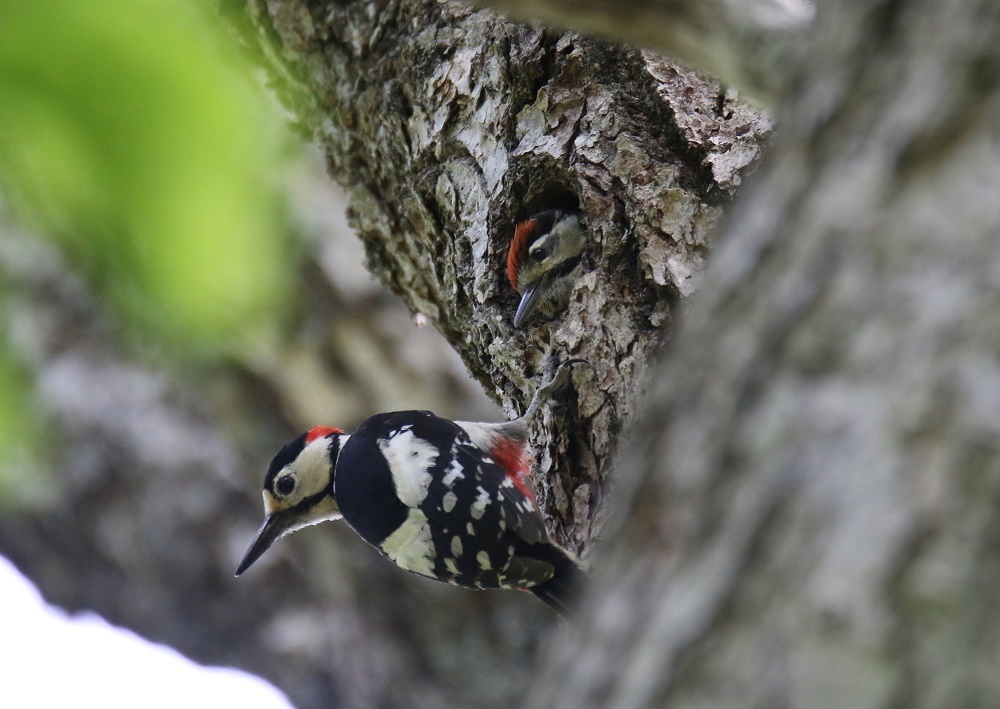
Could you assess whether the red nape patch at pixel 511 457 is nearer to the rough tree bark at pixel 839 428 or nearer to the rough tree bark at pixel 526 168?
the rough tree bark at pixel 526 168

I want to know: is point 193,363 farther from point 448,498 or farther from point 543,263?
point 543,263

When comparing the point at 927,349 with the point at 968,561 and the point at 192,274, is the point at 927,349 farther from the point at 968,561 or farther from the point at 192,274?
the point at 192,274

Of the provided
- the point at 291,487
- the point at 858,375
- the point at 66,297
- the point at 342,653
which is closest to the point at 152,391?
the point at 66,297

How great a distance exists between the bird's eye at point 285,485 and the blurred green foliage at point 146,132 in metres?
2.32

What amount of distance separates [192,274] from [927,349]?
583 mm

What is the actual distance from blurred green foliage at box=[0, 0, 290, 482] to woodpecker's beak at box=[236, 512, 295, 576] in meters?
2.41

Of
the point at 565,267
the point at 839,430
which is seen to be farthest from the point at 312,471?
the point at 839,430

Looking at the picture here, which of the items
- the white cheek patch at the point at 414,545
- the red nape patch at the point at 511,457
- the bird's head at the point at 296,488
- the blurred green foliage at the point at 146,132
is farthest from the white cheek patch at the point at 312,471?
the blurred green foliage at the point at 146,132

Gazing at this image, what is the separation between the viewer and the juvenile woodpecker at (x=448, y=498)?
2.37m

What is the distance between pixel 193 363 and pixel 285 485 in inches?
26.7

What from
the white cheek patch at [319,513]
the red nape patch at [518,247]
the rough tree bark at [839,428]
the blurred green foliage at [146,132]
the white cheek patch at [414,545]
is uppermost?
the blurred green foliage at [146,132]

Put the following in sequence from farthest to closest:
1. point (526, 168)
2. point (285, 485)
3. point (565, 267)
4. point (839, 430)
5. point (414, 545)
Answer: point (285, 485), point (414, 545), point (565, 267), point (526, 168), point (839, 430)

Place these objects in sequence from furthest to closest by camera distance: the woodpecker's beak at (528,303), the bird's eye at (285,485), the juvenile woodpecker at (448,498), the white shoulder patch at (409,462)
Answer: the bird's eye at (285,485) < the white shoulder patch at (409,462) < the woodpecker's beak at (528,303) < the juvenile woodpecker at (448,498)

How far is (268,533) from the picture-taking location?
10.2 ft
